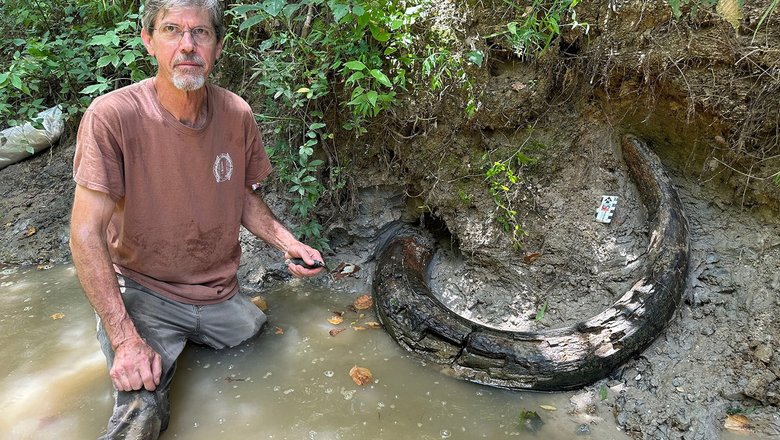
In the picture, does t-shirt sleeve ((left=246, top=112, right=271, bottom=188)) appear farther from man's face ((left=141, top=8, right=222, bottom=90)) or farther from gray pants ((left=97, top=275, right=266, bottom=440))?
gray pants ((left=97, top=275, right=266, bottom=440))

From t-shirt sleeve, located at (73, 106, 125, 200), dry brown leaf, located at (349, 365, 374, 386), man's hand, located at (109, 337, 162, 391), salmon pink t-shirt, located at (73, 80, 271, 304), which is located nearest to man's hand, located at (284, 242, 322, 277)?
salmon pink t-shirt, located at (73, 80, 271, 304)

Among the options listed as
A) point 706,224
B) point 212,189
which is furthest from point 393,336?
point 706,224

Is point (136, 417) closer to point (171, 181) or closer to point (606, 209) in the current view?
point (171, 181)

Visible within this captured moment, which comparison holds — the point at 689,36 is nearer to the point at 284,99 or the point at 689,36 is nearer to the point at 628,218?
the point at 628,218

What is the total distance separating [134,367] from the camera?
7.58 ft

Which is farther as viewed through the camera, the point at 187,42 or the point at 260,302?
the point at 260,302

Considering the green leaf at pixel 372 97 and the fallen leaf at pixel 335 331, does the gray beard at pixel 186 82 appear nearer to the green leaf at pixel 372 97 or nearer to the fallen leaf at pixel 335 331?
the green leaf at pixel 372 97

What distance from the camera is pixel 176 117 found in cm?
258

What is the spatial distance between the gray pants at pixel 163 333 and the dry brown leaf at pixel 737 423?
2.55 m

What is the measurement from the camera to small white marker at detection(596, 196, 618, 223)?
3.37m

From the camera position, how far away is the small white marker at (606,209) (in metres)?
3.37

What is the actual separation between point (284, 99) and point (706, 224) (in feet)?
9.55

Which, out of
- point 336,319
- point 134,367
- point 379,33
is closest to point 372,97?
point 379,33

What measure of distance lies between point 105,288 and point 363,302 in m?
1.65
